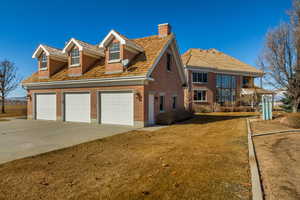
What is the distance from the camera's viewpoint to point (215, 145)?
7273 mm

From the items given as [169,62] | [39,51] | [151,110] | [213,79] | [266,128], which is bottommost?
[266,128]

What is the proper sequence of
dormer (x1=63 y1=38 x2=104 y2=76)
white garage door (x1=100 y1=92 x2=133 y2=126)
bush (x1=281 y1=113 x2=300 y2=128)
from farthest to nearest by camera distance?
1. dormer (x1=63 y1=38 x2=104 y2=76)
2. white garage door (x1=100 y1=92 x2=133 y2=126)
3. bush (x1=281 y1=113 x2=300 y2=128)

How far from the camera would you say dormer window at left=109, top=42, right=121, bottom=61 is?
1392cm

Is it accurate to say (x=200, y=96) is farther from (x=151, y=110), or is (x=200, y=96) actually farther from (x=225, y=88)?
(x=151, y=110)

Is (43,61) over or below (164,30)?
below

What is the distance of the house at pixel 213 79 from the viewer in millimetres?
26672

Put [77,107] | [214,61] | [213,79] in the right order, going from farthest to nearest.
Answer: [214,61] < [213,79] < [77,107]

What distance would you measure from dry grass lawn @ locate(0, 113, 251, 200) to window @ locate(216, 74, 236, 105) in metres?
23.9

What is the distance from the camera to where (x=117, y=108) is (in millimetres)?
13406

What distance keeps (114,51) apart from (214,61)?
2216 cm

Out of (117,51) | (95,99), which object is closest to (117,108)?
(95,99)

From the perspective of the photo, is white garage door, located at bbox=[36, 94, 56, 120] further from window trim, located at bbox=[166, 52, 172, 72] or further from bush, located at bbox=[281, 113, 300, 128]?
bush, located at bbox=[281, 113, 300, 128]

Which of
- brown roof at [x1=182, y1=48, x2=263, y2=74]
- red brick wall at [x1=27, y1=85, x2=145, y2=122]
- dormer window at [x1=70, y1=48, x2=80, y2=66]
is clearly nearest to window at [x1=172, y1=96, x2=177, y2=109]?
red brick wall at [x1=27, y1=85, x2=145, y2=122]

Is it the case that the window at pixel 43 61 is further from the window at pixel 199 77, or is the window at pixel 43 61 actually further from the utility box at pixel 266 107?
the utility box at pixel 266 107
